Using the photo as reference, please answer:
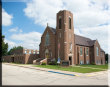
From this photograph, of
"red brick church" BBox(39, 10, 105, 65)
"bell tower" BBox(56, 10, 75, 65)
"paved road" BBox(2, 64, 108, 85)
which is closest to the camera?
"paved road" BBox(2, 64, 108, 85)

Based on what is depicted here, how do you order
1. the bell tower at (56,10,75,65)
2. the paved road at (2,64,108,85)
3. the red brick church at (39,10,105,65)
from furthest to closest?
the red brick church at (39,10,105,65)
the bell tower at (56,10,75,65)
the paved road at (2,64,108,85)

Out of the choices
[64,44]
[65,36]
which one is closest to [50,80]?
[64,44]

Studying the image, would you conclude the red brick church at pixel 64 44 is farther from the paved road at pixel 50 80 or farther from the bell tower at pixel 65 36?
the paved road at pixel 50 80

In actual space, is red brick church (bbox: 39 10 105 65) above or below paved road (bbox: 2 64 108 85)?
above

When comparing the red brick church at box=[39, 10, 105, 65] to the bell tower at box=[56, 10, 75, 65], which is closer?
the bell tower at box=[56, 10, 75, 65]

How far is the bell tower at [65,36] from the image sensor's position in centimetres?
3388

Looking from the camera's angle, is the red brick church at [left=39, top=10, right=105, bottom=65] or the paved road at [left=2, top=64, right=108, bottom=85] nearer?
the paved road at [left=2, top=64, right=108, bottom=85]

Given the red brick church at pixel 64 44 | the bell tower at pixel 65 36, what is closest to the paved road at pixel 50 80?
the red brick church at pixel 64 44

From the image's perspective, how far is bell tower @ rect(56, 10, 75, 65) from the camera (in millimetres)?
33875

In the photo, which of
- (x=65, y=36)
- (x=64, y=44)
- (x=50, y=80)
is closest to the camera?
(x=50, y=80)

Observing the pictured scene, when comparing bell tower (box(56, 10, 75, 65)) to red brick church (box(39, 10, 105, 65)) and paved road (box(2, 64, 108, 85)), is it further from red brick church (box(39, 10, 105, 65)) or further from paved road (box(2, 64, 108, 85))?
paved road (box(2, 64, 108, 85))

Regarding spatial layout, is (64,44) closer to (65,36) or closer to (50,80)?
(65,36)

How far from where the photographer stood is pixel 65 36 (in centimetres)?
3419

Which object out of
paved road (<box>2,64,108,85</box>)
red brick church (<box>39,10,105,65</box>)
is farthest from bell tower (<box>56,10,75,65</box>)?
paved road (<box>2,64,108,85</box>)
